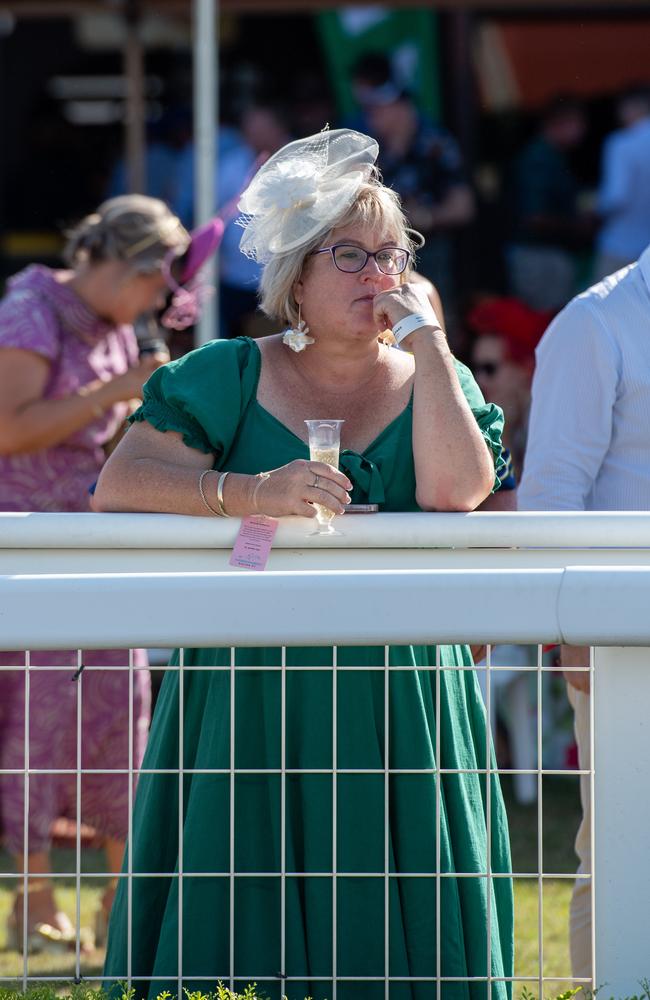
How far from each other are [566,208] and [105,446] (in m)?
4.83

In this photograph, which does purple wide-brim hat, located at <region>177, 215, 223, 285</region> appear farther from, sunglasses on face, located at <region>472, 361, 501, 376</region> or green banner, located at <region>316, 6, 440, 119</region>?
green banner, located at <region>316, 6, 440, 119</region>

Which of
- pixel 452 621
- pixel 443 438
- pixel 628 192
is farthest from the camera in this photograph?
pixel 628 192

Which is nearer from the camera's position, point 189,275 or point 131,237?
point 131,237

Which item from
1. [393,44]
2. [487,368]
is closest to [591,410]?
[487,368]

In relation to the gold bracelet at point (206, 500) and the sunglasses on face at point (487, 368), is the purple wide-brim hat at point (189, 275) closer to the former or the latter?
the sunglasses on face at point (487, 368)

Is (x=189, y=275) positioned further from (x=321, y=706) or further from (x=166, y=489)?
(x=321, y=706)

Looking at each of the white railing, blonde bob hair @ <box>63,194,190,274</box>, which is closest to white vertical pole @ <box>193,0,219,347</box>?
blonde bob hair @ <box>63,194,190,274</box>

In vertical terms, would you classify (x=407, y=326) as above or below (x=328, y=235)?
below

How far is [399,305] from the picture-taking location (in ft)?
8.79

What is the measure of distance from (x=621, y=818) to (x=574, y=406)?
127cm

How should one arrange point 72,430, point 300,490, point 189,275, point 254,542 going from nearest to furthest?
point 254,542, point 300,490, point 72,430, point 189,275

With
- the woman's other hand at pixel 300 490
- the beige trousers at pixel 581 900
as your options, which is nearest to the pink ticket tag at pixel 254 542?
the woman's other hand at pixel 300 490

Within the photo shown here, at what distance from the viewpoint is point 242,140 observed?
8.48 m

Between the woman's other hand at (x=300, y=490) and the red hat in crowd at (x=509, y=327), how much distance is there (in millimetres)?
3497
